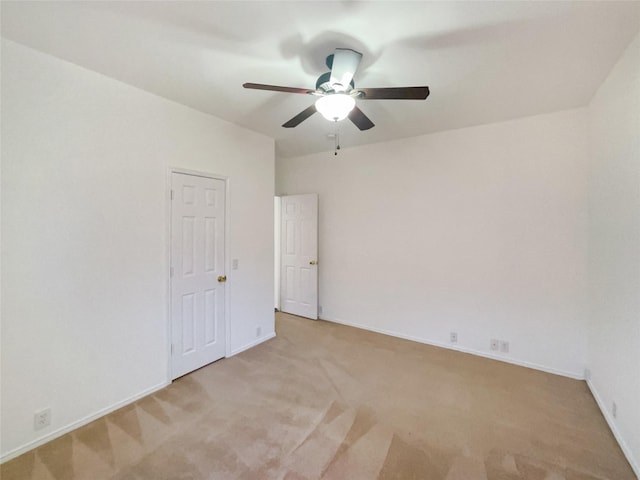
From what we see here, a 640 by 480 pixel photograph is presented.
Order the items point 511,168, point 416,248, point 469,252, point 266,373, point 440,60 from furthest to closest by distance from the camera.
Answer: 1. point 416,248
2. point 469,252
3. point 511,168
4. point 266,373
5. point 440,60

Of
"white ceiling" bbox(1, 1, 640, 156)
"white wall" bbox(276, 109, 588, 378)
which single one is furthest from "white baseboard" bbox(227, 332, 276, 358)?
"white ceiling" bbox(1, 1, 640, 156)

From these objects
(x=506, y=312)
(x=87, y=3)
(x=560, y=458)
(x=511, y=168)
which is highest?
(x=87, y=3)

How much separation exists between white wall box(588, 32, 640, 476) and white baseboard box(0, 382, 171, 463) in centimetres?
351

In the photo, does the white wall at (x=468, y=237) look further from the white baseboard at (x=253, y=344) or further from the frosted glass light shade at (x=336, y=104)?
the frosted glass light shade at (x=336, y=104)

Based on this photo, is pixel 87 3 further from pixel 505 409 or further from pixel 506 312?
pixel 506 312

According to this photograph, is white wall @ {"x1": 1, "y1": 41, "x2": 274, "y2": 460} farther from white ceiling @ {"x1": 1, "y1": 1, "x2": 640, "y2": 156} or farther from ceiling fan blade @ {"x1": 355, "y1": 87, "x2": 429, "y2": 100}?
ceiling fan blade @ {"x1": 355, "y1": 87, "x2": 429, "y2": 100}

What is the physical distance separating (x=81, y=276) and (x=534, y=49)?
358cm

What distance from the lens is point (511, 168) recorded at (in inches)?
118

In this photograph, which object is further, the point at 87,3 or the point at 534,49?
Result: the point at 534,49

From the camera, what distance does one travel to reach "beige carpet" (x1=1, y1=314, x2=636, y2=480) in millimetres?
1668

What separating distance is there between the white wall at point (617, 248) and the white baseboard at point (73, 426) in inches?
138

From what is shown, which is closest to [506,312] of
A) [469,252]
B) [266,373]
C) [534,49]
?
[469,252]

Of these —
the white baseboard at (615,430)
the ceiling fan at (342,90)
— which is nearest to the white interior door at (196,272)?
the ceiling fan at (342,90)

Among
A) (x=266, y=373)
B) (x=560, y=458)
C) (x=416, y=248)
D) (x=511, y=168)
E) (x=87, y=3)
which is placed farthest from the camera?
(x=416, y=248)
